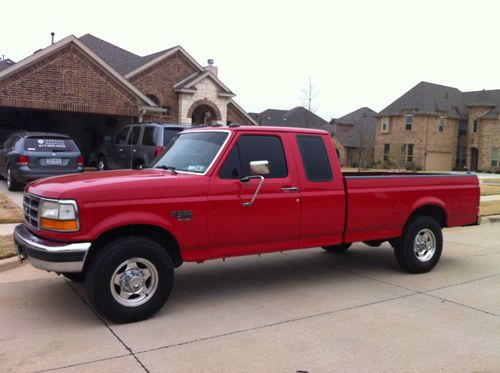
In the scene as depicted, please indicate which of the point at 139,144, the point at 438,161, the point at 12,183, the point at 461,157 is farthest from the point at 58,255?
the point at 461,157

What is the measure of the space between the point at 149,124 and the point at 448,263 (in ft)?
28.4

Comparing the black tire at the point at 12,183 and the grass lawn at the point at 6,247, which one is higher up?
the black tire at the point at 12,183

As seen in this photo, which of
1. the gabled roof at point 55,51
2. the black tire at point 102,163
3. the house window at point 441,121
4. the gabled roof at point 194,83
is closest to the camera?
the black tire at point 102,163

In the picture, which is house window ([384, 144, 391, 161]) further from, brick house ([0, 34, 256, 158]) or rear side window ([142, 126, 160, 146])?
rear side window ([142, 126, 160, 146])

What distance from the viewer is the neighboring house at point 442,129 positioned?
4881cm

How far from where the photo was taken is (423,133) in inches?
1923

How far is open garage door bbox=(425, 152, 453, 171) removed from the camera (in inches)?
1935

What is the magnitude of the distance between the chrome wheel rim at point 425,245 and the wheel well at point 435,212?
11.7 inches

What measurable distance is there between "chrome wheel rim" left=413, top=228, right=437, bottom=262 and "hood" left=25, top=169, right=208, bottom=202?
3.54m

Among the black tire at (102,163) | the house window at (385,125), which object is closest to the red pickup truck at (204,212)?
the black tire at (102,163)

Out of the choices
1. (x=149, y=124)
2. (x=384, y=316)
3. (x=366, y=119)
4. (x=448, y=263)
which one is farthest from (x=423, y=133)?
(x=384, y=316)

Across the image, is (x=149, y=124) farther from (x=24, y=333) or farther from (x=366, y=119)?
(x=366, y=119)

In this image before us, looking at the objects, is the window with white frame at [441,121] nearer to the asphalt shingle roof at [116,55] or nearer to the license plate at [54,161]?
the asphalt shingle roof at [116,55]

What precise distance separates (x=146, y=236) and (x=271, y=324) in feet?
5.05
